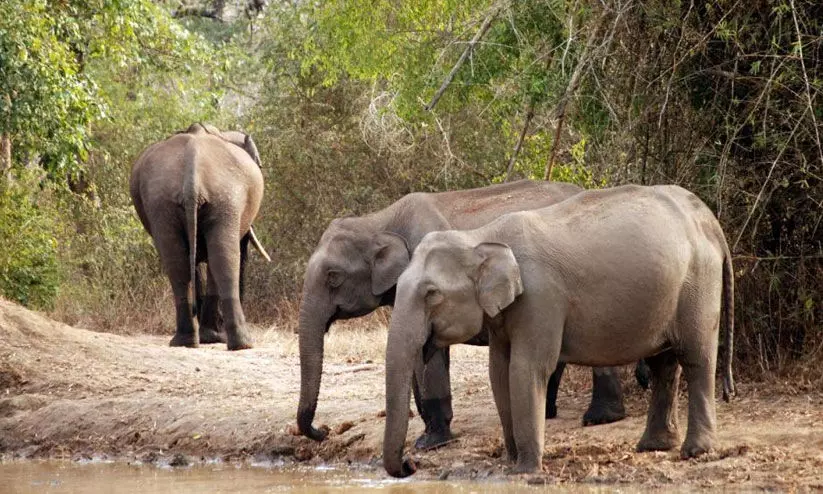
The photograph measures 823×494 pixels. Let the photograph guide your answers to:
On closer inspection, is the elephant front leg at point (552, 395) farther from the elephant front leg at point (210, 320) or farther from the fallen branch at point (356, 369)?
the elephant front leg at point (210, 320)

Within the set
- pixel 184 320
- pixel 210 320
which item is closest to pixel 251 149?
pixel 210 320

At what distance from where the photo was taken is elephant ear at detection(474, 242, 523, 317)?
8367 mm

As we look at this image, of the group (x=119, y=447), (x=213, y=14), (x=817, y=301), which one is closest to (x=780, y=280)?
(x=817, y=301)

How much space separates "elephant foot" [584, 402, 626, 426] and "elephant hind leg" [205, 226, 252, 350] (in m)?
6.19

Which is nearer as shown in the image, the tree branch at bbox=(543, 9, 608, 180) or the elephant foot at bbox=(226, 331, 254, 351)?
the tree branch at bbox=(543, 9, 608, 180)

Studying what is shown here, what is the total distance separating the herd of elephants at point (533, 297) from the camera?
8.46m

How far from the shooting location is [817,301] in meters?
10.7

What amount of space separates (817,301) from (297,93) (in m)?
12.6

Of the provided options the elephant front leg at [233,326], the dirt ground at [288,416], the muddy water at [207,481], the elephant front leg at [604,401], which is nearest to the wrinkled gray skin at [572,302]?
the dirt ground at [288,416]

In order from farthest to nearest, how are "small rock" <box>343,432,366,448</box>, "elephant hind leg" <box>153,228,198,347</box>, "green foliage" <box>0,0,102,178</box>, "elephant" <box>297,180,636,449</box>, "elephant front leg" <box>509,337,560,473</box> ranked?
"green foliage" <box>0,0,102,178</box>
"elephant hind leg" <box>153,228,198,347</box>
"small rock" <box>343,432,366,448</box>
"elephant" <box>297,180,636,449</box>
"elephant front leg" <box>509,337,560,473</box>

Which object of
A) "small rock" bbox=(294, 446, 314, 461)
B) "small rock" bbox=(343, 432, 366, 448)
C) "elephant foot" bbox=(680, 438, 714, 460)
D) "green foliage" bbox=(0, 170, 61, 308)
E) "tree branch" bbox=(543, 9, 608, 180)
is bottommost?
"small rock" bbox=(294, 446, 314, 461)

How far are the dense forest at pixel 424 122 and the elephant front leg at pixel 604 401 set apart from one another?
4.37 ft

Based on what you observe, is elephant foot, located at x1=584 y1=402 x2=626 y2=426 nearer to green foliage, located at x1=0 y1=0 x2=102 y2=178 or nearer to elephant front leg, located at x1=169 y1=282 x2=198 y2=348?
elephant front leg, located at x1=169 y1=282 x2=198 y2=348

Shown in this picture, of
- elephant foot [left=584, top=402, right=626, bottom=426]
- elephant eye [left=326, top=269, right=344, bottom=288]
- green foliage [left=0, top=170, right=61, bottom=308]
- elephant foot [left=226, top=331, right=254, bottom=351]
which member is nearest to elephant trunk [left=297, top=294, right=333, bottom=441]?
elephant eye [left=326, top=269, right=344, bottom=288]
